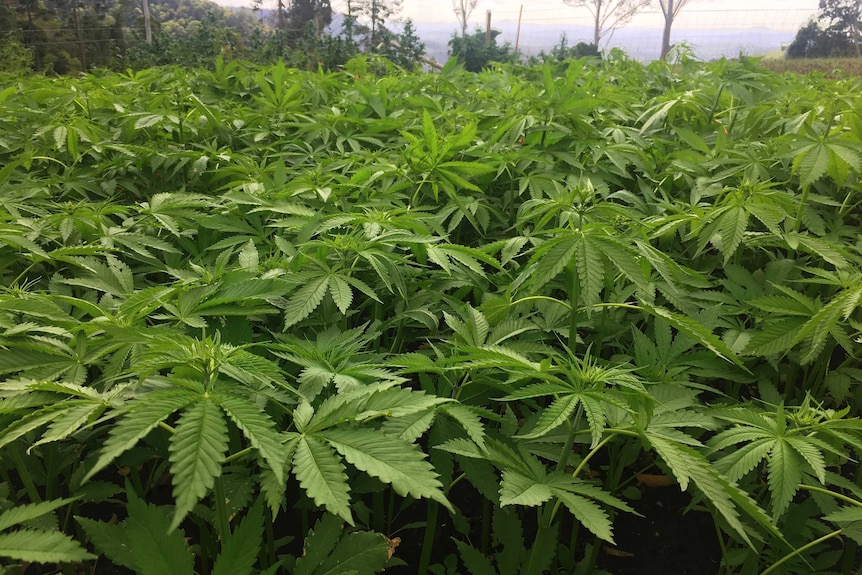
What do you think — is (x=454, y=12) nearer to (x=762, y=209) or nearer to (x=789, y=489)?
(x=762, y=209)

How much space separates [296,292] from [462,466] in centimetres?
60

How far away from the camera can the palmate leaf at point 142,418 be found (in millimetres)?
725

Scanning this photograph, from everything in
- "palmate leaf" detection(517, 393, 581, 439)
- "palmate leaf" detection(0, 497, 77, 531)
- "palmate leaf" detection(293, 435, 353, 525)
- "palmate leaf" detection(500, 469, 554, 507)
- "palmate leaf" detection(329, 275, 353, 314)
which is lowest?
"palmate leaf" detection(500, 469, 554, 507)

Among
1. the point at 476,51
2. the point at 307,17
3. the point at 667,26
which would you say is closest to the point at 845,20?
the point at 667,26

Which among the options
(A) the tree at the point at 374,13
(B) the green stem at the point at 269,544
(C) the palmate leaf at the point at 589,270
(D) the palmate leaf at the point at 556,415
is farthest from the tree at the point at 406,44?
(D) the palmate leaf at the point at 556,415

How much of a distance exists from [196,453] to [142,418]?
11cm

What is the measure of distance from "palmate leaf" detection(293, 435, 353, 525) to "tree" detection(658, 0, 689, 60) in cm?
1371

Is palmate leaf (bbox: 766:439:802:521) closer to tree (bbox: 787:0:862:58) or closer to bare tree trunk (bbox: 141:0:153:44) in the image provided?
tree (bbox: 787:0:862:58)

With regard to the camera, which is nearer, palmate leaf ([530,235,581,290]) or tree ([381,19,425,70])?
palmate leaf ([530,235,581,290])

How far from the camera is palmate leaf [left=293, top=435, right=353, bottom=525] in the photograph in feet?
2.56

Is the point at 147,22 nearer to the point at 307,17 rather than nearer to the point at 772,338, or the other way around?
the point at 307,17

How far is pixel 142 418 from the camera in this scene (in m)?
0.78

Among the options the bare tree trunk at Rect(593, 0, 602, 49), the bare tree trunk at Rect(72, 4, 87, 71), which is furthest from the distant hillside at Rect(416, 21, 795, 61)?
the bare tree trunk at Rect(72, 4, 87, 71)

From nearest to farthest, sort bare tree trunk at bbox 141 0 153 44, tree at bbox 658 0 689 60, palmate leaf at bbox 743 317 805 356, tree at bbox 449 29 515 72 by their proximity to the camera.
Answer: palmate leaf at bbox 743 317 805 356, bare tree trunk at bbox 141 0 153 44, tree at bbox 449 29 515 72, tree at bbox 658 0 689 60
